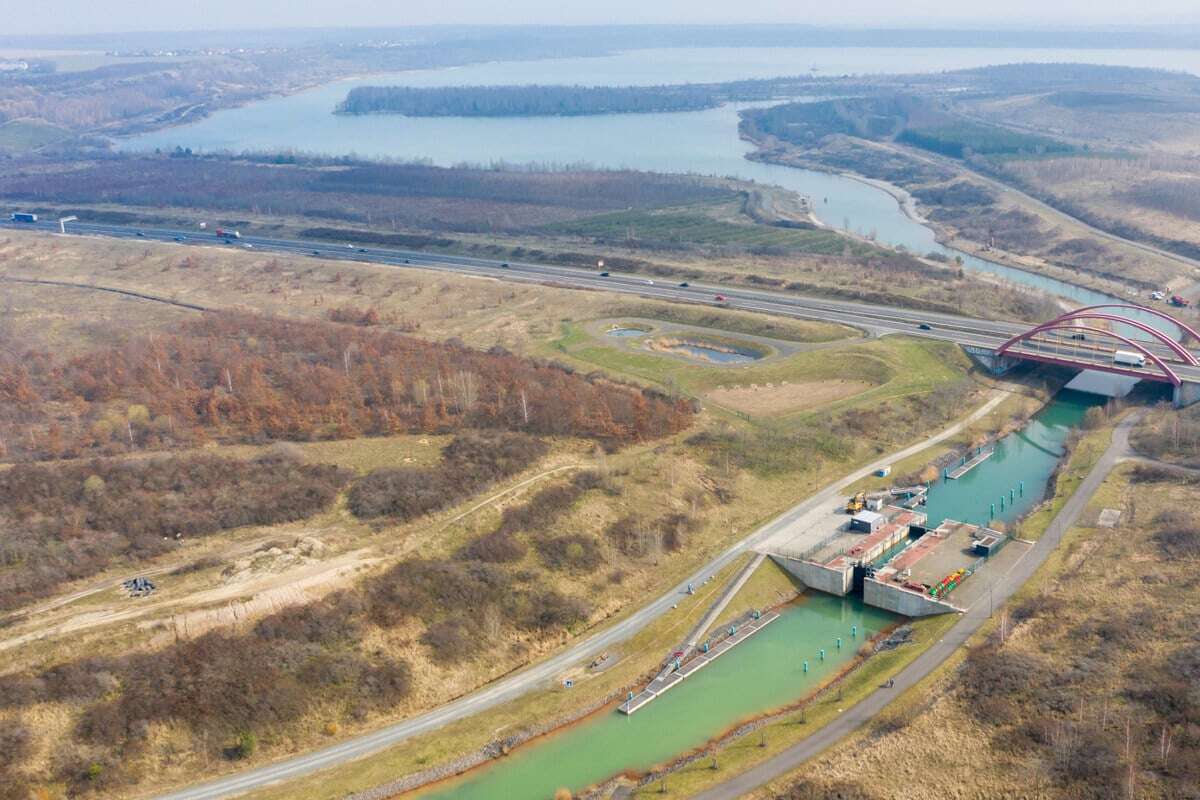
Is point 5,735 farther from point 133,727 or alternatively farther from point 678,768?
point 678,768

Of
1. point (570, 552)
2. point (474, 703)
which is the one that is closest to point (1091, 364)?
point (570, 552)

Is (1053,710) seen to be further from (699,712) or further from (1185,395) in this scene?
(1185,395)

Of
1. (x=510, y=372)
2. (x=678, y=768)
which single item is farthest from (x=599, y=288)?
(x=678, y=768)

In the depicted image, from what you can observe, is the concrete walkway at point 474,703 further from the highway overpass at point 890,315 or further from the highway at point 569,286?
the highway overpass at point 890,315

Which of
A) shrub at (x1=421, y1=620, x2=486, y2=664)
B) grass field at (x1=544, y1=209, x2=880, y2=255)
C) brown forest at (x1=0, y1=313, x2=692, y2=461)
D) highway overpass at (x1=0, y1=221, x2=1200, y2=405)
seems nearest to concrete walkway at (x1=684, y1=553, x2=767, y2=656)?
shrub at (x1=421, y1=620, x2=486, y2=664)

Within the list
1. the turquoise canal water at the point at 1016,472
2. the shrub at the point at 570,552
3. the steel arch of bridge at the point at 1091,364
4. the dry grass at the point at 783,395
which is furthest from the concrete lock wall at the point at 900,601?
the steel arch of bridge at the point at 1091,364

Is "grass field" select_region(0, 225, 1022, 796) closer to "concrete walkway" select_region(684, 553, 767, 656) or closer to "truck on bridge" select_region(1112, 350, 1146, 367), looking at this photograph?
"concrete walkway" select_region(684, 553, 767, 656)

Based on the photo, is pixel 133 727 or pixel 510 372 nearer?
pixel 133 727
